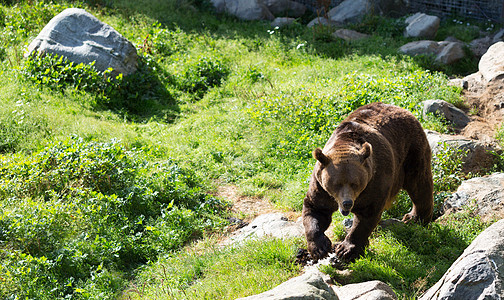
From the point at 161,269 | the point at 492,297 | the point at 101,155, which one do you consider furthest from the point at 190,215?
the point at 492,297

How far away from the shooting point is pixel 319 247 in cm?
519

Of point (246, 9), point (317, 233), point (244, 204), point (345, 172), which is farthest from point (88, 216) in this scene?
point (246, 9)

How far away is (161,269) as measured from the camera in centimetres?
602

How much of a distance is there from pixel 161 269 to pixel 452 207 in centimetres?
354

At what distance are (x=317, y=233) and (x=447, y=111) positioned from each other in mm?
4533

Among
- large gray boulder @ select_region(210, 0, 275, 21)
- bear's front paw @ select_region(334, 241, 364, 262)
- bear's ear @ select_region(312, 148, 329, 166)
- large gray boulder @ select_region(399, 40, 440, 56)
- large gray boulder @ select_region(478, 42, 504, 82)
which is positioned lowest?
large gray boulder @ select_region(399, 40, 440, 56)

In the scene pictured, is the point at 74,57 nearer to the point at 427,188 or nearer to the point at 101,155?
the point at 101,155

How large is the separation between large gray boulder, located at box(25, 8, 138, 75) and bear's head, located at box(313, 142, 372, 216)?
23.9 feet

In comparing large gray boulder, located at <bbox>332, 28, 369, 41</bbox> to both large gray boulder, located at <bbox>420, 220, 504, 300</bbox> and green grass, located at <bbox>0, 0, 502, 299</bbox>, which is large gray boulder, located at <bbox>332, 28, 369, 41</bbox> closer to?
green grass, located at <bbox>0, 0, 502, 299</bbox>

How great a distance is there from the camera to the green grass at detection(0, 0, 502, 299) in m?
5.75

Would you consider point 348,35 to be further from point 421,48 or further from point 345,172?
point 345,172

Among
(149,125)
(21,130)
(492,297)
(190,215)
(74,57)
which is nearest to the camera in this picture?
(492,297)

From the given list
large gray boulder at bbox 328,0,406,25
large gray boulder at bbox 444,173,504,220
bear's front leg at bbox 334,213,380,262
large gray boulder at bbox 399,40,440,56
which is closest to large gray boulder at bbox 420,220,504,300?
bear's front leg at bbox 334,213,380,262

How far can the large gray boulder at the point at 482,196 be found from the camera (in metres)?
6.15
